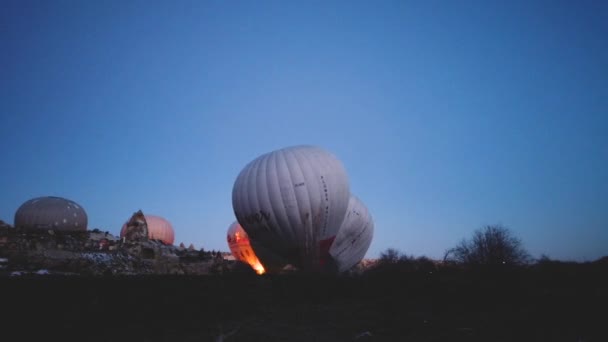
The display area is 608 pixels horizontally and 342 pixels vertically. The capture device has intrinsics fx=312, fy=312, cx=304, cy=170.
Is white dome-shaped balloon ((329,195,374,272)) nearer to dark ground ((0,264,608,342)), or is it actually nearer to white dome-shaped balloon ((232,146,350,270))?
white dome-shaped balloon ((232,146,350,270))

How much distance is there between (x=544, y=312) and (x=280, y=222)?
42.9 ft

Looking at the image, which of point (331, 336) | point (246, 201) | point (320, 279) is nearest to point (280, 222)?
point (246, 201)

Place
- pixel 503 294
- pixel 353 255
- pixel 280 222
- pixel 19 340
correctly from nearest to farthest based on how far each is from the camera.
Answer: pixel 19 340 → pixel 503 294 → pixel 280 222 → pixel 353 255

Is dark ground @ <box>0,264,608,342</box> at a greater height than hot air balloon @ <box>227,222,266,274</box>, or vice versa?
hot air balloon @ <box>227,222,266,274</box>

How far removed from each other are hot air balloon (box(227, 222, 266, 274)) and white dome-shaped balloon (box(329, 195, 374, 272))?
35.8ft

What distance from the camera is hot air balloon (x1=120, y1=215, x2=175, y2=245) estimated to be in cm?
4088

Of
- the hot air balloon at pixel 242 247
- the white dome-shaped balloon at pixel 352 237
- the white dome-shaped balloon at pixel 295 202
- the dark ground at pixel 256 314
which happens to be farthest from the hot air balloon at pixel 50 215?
the dark ground at pixel 256 314

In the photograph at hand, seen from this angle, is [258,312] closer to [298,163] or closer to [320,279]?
[320,279]

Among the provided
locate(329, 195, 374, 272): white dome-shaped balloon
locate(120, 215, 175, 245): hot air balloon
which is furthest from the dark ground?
locate(120, 215, 175, 245): hot air balloon

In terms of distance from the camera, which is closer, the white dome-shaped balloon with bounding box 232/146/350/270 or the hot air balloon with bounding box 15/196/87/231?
the white dome-shaped balloon with bounding box 232/146/350/270

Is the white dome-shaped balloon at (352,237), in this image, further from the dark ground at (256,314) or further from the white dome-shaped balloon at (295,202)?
the dark ground at (256,314)

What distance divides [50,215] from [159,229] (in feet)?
60.1

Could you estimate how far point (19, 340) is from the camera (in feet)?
13.8

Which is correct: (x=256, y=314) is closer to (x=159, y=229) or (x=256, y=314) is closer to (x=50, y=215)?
(x=50, y=215)
